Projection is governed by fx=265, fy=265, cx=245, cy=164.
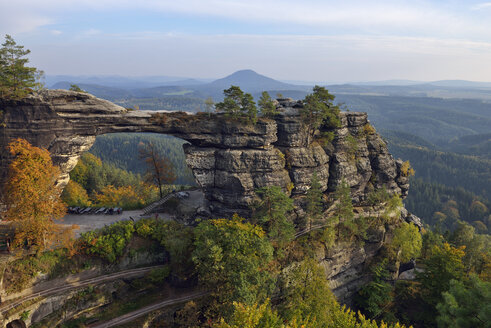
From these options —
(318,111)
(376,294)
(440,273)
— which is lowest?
(376,294)

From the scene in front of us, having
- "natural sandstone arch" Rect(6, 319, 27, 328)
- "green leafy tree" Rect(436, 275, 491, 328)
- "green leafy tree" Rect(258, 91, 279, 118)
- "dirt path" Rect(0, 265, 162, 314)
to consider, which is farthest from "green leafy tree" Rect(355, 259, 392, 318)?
"natural sandstone arch" Rect(6, 319, 27, 328)

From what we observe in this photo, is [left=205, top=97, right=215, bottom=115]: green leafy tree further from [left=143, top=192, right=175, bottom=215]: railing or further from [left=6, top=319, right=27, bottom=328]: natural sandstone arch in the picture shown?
[left=6, top=319, right=27, bottom=328]: natural sandstone arch

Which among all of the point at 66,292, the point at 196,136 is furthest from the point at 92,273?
the point at 196,136

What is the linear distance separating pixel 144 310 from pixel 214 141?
24.0 meters

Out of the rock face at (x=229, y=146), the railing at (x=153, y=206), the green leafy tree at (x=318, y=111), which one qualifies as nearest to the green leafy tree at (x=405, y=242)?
the rock face at (x=229, y=146)

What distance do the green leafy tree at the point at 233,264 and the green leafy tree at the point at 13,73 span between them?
30.5 metres

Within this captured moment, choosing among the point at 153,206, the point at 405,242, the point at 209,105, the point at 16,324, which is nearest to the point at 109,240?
the point at 16,324

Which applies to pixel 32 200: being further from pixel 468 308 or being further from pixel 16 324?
pixel 468 308

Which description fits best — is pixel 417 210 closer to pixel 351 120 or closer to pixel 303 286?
pixel 351 120

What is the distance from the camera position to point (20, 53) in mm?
34375

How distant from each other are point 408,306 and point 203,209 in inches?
1554

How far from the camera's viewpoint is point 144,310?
31.9 metres

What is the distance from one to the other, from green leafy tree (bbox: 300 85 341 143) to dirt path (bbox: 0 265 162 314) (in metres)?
30.9

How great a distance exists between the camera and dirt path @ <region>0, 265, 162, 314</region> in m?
27.5
